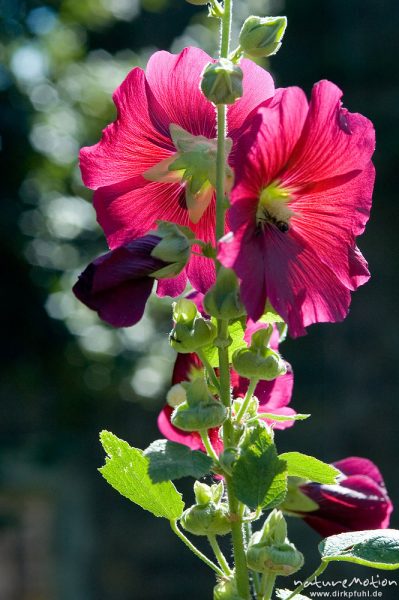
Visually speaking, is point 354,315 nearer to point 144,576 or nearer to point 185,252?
point 144,576

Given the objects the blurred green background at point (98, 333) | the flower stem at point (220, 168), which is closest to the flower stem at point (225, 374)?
the flower stem at point (220, 168)

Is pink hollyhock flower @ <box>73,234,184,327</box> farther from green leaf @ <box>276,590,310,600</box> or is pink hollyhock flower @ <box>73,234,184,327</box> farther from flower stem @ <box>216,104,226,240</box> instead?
green leaf @ <box>276,590,310,600</box>

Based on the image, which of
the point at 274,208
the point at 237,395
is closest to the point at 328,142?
the point at 274,208

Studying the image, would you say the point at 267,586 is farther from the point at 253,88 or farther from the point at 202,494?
the point at 253,88

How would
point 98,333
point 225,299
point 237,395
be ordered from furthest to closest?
point 98,333 < point 237,395 < point 225,299

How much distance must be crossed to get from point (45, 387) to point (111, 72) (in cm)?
98

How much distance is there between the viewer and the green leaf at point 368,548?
422 mm

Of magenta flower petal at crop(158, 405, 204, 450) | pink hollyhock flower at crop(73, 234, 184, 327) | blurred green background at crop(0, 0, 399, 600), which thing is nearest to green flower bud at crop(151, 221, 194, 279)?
pink hollyhock flower at crop(73, 234, 184, 327)

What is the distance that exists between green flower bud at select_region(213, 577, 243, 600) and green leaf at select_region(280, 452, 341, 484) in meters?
0.06

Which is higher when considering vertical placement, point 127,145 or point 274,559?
point 127,145

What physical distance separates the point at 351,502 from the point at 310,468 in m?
0.07

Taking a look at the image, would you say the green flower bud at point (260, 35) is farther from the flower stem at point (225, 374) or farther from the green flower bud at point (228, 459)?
the green flower bud at point (228, 459)

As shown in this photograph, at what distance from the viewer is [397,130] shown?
3.55 m

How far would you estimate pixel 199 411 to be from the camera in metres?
0.40
